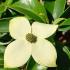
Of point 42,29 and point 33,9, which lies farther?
point 33,9

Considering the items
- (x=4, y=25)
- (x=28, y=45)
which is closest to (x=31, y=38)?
(x=28, y=45)

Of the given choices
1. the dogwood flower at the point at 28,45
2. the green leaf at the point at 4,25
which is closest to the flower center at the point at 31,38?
the dogwood flower at the point at 28,45

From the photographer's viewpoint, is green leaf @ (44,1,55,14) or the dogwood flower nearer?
Result: the dogwood flower

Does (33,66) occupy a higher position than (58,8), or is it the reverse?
(58,8)

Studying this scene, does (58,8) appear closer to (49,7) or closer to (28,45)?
(49,7)

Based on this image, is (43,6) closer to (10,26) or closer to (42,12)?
(42,12)

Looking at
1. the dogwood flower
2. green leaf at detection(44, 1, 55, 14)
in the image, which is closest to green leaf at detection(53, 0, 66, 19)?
green leaf at detection(44, 1, 55, 14)

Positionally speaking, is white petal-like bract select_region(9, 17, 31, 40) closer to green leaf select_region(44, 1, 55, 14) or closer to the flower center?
the flower center
